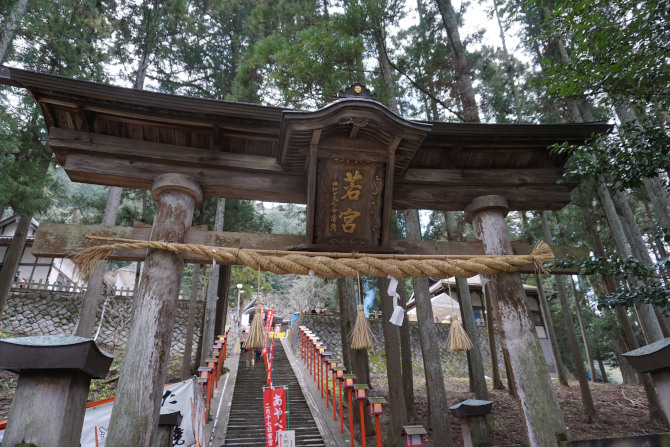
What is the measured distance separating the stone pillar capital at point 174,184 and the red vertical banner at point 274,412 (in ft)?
13.6

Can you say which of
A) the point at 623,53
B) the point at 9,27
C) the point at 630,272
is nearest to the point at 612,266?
the point at 630,272

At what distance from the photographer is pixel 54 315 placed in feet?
46.4

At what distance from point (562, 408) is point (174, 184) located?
10.8 m

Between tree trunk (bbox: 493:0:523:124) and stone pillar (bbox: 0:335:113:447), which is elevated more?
tree trunk (bbox: 493:0:523:124)

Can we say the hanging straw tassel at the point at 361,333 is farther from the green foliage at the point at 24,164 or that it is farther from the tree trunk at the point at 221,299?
the tree trunk at the point at 221,299

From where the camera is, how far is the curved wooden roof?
11.6 feet

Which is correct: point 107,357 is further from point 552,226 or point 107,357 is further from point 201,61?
point 552,226

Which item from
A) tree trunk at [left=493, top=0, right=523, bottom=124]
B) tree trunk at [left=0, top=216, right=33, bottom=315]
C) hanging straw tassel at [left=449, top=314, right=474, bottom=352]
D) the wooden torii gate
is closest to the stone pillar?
the wooden torii gate

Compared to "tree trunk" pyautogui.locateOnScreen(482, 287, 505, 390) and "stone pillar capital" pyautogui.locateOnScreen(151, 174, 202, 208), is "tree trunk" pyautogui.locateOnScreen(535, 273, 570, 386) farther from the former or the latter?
"stone pillar capital" pyautogui.locateOnScreen(151, 174, 202, 208)

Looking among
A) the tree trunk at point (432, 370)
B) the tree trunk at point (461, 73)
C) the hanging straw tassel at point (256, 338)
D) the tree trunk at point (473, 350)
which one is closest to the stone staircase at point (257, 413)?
the tree trunk at point (432, 370)

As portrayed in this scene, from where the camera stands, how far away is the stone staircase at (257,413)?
25.0 feet

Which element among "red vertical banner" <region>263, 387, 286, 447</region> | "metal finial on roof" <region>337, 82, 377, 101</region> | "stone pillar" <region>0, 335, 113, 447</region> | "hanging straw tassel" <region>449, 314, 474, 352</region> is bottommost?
"red vertical banner" <region>263, 387, 286, 447</region>

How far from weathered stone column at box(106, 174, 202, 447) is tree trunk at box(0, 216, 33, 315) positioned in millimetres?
6479

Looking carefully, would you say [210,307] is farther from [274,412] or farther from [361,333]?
[361,333]
